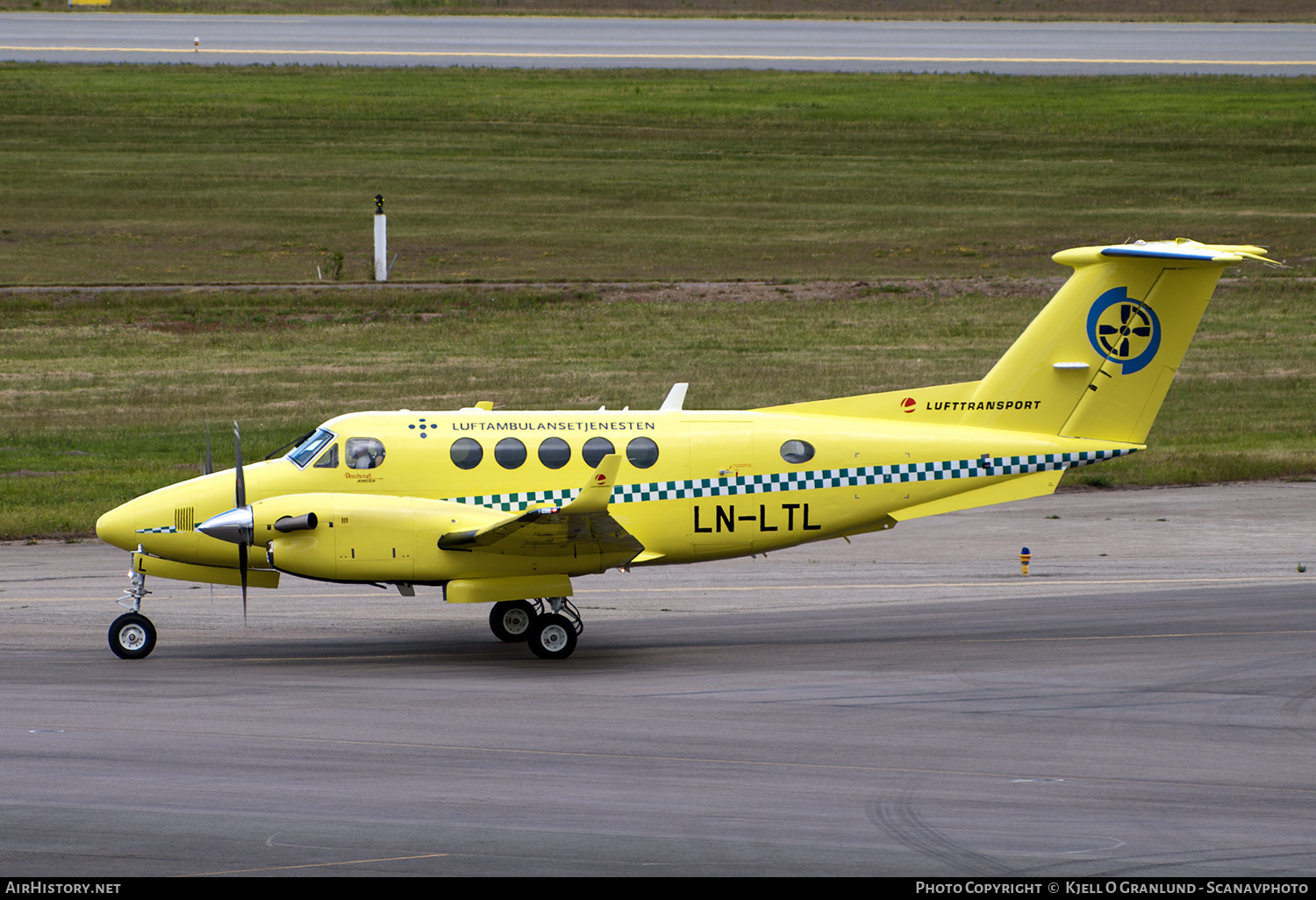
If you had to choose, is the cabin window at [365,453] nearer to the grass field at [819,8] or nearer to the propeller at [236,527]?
the propeller at [236,527]

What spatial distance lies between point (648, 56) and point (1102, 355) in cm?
5184

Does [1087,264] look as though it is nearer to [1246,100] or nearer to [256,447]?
[256,447]

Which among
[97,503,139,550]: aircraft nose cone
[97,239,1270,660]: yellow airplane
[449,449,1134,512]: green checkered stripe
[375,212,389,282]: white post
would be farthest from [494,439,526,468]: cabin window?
[375,212,389,282]: white post

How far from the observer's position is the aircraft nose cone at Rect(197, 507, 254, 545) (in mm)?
15109

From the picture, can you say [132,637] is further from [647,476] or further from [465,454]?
[647,476]

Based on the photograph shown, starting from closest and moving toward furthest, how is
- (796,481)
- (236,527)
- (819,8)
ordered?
(236,527) < (796,481) < (819,8)

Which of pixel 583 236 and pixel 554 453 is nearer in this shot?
pixel 554 453

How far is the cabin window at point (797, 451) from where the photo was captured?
16.7m

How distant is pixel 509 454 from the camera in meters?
16.4

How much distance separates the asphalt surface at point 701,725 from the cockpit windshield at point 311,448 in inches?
86.0

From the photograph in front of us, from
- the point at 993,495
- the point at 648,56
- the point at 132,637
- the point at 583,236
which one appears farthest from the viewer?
the point at 648,56

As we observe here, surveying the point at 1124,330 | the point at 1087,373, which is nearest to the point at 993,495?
the point at 1087,373

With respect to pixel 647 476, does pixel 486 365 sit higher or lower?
higher

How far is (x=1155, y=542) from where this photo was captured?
21.4 metres
